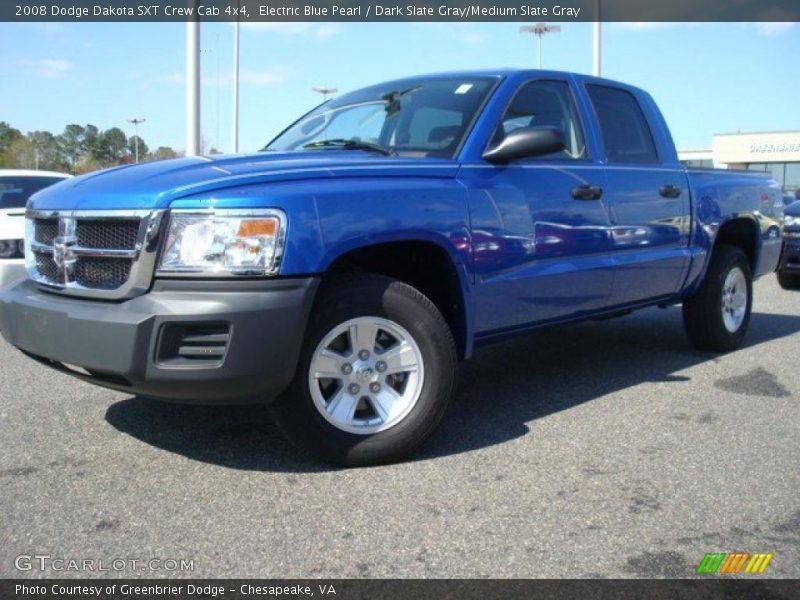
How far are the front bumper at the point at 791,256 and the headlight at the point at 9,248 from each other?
29.2ft

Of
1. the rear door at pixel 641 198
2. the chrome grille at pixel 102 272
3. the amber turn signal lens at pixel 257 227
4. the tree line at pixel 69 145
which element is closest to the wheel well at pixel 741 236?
the rear door at pixel 641 198

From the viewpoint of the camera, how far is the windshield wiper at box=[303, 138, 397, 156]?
13.7 feet

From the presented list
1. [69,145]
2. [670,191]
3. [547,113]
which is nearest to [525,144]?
[547,113]

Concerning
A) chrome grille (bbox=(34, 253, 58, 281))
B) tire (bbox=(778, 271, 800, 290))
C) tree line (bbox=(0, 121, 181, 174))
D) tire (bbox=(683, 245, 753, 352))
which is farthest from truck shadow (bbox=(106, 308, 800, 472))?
tree line (bbox=(0, 121, 181, 174))

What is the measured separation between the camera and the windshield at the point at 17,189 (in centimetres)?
823

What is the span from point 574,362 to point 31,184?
19.8ft

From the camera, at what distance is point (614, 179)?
A: 4836 mm

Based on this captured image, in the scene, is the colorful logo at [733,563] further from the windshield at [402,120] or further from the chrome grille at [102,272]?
the chrome grille at [102,272]

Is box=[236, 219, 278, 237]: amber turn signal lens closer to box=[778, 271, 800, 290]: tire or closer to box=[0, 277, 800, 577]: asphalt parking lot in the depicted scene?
box=[0, 277, 800, 577]: asphalt parking lot

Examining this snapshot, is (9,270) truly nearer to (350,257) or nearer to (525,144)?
(350,257)

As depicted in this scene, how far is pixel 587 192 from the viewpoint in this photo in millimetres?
4551

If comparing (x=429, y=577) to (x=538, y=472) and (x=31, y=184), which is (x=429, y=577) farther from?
(x=31, y=184)

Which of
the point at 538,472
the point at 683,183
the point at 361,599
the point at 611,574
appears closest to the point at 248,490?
the point at 361,599

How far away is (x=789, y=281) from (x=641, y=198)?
711 cm
